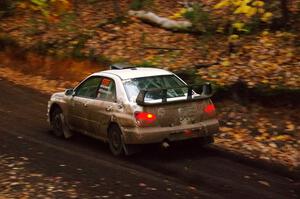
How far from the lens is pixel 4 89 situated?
722 inches

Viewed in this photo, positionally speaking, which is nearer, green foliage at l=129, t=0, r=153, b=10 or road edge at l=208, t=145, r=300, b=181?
road edge at l=208, t=145, r=300, b=181

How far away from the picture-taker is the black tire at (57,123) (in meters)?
12.3

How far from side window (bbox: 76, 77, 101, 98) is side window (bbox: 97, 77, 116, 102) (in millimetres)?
188

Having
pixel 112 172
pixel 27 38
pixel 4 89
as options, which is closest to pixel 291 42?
pixel 112 172

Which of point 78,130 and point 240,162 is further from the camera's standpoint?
point 78,130

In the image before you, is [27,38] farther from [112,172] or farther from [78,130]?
[112,172]

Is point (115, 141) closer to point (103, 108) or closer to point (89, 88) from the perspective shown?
point (103, 108)

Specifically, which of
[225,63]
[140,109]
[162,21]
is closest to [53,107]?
[140,109]

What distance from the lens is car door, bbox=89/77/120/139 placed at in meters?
10.3

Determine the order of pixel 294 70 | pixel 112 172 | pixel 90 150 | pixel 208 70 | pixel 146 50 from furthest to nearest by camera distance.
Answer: pixel 146 50
pixel 208 70
pixel 294 70
pixel 90 150
pixel 112 172

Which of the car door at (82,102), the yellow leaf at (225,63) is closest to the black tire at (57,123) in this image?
the car door at (82,102)

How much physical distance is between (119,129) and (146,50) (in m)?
7.83

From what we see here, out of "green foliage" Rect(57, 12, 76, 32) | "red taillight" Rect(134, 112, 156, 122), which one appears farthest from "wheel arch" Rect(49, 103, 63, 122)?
"green foliage" Rect(57, 12, 76, 32)

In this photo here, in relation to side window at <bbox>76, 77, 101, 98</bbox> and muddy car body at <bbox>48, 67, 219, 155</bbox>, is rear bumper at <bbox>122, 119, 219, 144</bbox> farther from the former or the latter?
side window at <bbox>76, 77, 101, 98</bbox>
